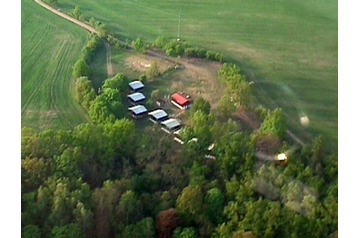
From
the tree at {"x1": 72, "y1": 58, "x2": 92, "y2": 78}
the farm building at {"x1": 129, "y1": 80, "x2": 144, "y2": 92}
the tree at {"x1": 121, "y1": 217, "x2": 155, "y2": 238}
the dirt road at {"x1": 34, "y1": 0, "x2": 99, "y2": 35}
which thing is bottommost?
the tree at {"x1": 121, "y1": 217, "x2": 155, "y2": 238}

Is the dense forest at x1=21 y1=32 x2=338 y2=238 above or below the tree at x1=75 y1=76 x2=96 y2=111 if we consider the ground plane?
below

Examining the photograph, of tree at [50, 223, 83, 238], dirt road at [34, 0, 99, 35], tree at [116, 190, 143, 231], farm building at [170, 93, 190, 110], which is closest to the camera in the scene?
tree at [50, 223, 83, 238]

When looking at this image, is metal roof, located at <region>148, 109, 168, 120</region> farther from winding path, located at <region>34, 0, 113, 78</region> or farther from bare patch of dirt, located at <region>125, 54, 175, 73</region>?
winding path, located at <region>34, 0, 113, 78</region>

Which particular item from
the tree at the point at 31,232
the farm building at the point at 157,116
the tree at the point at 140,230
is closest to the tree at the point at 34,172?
the tree at the point at 31,232

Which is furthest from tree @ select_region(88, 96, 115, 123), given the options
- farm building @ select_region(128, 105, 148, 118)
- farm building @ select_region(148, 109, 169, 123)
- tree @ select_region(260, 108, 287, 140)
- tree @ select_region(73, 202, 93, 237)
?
tree @ select_region(260, 108, 287, 140)

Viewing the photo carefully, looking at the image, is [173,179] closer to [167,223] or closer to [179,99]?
[167,223]

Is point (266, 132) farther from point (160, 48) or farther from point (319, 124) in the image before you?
point (160, 48)

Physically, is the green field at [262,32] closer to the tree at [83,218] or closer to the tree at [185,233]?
the tree at [185,233]
